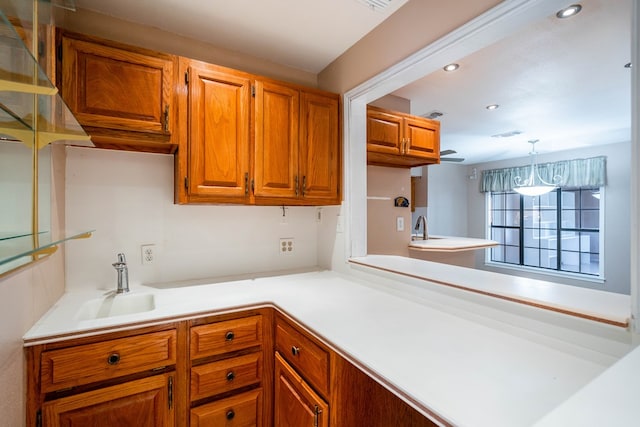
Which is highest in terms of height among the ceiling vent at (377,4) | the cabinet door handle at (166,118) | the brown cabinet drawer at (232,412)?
the ceiling vent at (377,4)

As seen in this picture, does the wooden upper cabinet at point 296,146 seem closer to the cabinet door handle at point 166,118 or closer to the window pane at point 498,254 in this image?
the cabinet door handle at point 166,118

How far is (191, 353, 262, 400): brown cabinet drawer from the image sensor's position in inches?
55.7

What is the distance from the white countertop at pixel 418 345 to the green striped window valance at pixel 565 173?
492cm

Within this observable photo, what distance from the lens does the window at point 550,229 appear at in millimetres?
4938

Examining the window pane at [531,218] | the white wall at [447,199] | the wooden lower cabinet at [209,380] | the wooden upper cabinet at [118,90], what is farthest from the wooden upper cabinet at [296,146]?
the window pane at [531,218]

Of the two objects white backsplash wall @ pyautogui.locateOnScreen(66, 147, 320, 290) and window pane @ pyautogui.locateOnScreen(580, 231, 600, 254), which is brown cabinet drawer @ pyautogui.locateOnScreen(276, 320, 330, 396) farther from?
window pane @ pyautogui.locateOnScreen(580, 231, 600, 254)

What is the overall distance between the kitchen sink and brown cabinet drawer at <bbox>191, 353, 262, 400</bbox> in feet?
1.41

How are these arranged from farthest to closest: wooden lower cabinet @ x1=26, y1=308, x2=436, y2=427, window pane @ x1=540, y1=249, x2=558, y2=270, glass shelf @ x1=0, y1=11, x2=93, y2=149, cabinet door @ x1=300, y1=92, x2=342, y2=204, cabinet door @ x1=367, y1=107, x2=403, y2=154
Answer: window pane @ x1=540, y1=249, x2=558, y2=270 → cabinet door @ x1=367, y1=107, x2=403, y2=154 → cabinet door @ x1=300, y1=92, x2=342, y2=204 → wooden lower cabinet @ x1=26, y1=308, x2=436, y2=427 → glass shelf @ x1=0, y1=11, x2=93, y2=149

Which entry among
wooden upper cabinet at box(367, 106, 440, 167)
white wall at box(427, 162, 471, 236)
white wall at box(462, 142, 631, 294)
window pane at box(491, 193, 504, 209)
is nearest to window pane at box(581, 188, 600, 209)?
white wall at box(462, 142, 631, 294)

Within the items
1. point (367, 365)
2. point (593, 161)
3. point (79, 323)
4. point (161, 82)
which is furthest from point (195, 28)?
point (593, 161)

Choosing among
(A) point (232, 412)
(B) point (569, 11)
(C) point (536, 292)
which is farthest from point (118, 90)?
(B) point (569, 11)

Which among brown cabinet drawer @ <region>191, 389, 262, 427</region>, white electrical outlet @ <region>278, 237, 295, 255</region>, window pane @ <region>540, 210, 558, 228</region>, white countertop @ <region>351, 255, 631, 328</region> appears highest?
window pane @ <region>540, 210, 558, 228</region>

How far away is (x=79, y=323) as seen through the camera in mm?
1236

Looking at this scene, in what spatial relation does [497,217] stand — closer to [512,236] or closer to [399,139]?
[512,236]
